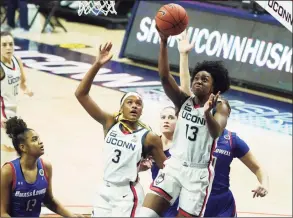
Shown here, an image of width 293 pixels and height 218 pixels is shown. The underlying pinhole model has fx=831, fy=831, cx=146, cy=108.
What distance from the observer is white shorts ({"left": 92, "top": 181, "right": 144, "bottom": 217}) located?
5.57m

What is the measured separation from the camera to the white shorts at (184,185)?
5652mm

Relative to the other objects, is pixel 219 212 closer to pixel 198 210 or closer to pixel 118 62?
pixel 198 210

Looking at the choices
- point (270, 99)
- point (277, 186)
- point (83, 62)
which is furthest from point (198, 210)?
point (83, 62)

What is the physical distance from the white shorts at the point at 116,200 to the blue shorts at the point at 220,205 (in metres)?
1.22

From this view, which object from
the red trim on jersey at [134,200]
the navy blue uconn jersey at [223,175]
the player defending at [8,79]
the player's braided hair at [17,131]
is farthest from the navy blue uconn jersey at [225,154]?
the player defending at [8,79]

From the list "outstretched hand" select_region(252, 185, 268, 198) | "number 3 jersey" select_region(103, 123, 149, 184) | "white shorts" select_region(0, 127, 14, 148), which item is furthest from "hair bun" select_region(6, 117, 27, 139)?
"white shorts" select_region(0, 127, 14, 148)

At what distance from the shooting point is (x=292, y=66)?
14.1 m

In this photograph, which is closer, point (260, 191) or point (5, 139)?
point (260, 191)

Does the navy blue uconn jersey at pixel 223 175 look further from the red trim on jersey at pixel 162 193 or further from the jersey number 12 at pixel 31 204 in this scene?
the jersey number 12 at pixel 31 204

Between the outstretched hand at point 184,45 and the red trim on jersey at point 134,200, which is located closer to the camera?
the red trim on jersey at point 134,200

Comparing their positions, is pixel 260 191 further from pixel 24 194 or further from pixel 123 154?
pixel 24 194

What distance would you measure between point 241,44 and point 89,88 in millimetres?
9463

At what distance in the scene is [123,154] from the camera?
5.55 metres

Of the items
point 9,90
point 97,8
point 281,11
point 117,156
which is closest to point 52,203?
point 117,156
